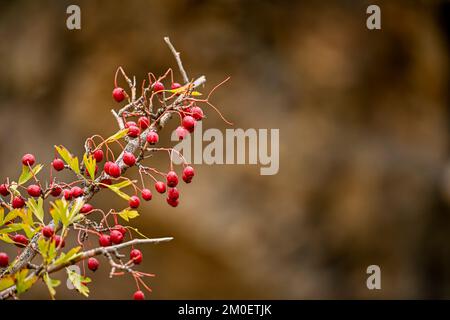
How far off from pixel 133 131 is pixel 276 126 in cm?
211

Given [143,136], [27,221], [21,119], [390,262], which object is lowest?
[390,262]

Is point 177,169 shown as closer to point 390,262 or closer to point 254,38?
point 254,38

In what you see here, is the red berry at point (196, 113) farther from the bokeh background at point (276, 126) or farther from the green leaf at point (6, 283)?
the bokeh background at point (276, 126)

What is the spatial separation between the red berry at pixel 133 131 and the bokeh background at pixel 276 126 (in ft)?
6.58

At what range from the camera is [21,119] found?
2908mm

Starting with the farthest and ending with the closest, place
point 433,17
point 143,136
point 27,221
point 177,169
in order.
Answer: point 433,17
point 177,169
point 143,136
point 27,221

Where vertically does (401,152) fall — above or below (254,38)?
below

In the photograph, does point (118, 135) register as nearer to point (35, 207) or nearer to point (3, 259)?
point (35, 207)

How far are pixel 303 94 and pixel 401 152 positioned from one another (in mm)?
574

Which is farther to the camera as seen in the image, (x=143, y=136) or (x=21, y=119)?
(x=21, y=119)

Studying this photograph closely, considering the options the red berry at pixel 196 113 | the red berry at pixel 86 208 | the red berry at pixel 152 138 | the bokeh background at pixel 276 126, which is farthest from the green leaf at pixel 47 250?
the bokeh background at pixel 276 126

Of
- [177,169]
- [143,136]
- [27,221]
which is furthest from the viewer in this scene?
[177,169]

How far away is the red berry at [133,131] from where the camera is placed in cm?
84

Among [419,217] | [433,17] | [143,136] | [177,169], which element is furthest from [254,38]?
[143,136]
